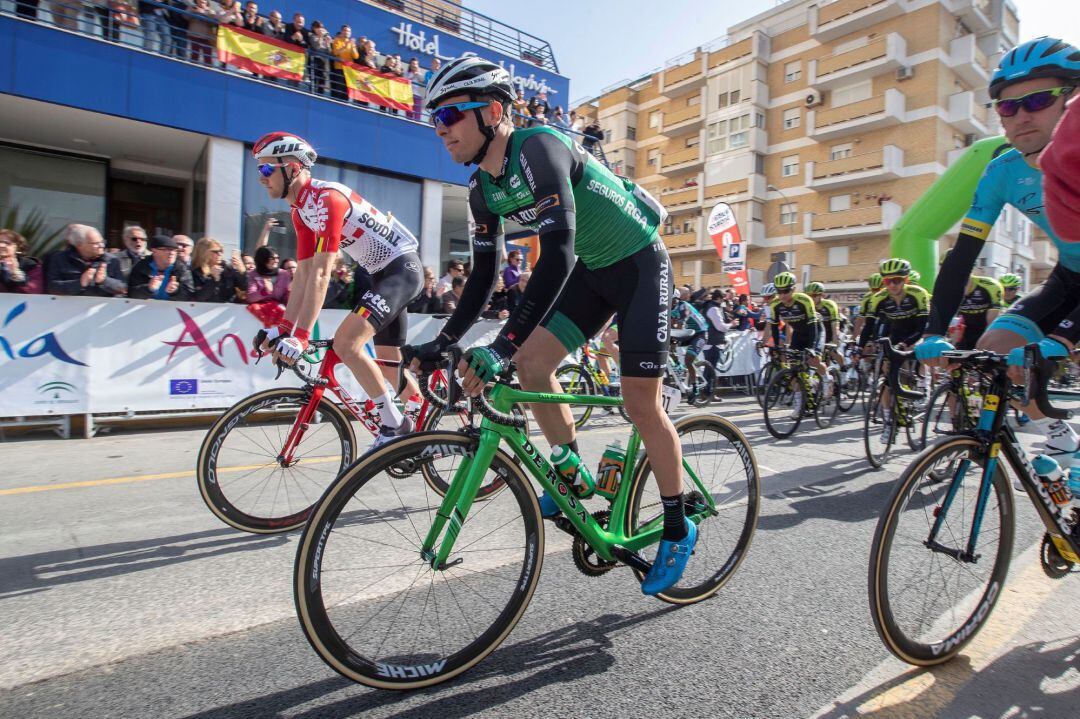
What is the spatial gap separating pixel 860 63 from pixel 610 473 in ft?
139

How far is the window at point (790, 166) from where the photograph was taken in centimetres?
4144

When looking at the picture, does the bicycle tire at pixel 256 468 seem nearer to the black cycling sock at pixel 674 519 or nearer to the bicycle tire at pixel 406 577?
the bicycle tire at pixel 406 577

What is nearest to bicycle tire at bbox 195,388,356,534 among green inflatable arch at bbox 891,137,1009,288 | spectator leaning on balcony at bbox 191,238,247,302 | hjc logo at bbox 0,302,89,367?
hjc logo at bbox 0,302,89,367

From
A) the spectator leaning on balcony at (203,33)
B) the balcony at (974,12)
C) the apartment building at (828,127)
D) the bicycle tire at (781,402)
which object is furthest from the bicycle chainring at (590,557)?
the balcony at (974,12)

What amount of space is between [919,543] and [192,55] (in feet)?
49.4

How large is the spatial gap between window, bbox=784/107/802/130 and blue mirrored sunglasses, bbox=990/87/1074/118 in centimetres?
4385

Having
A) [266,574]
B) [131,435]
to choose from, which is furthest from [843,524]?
[131,435]

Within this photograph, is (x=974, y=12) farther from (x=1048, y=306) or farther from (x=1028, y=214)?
(x=1048, y=306)

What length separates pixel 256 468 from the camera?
407cm

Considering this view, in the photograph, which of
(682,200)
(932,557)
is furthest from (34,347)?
(682,200)

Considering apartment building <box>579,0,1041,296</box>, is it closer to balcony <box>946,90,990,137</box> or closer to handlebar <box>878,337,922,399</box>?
balcony <box>946,90,990,137</box>

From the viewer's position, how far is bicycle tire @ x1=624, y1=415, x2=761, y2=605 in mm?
2762

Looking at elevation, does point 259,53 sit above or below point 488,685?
above

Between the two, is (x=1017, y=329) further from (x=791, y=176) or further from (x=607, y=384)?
(x=791, y=176)
